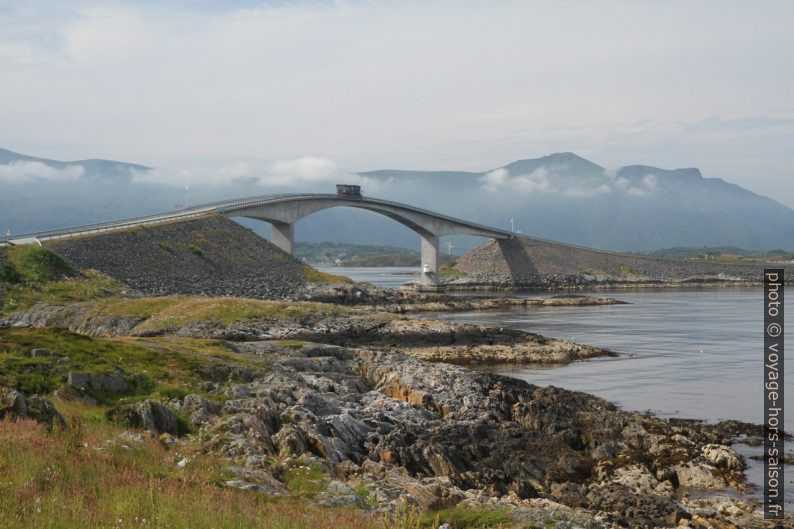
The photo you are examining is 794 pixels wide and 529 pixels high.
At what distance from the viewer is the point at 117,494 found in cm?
1117

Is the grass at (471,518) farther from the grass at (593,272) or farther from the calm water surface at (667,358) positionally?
the grass at (593,272)

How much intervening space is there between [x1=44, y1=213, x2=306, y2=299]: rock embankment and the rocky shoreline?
4110cm

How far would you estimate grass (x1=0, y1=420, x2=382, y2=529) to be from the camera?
398 inches

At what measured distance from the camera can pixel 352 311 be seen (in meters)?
64.2

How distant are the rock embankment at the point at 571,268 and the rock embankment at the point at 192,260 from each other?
56124 mm

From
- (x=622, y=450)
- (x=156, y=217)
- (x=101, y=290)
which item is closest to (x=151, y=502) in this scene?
(x=622, y=450)

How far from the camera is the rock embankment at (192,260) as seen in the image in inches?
2987

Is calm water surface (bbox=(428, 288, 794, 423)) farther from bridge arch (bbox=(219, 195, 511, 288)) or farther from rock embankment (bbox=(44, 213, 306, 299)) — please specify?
bridge arch (bbox=(219, 195, 511, 288))

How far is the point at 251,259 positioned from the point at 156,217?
55.4 feet

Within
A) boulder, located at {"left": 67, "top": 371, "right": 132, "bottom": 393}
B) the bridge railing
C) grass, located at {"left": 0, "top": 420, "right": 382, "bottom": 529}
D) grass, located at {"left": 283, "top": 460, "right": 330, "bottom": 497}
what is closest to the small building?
the bridge railing

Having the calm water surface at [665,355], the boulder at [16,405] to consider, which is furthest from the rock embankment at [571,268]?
the boulder at [16,405]

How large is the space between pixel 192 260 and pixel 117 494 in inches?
2999

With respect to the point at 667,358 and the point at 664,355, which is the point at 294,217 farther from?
the point at 667,358

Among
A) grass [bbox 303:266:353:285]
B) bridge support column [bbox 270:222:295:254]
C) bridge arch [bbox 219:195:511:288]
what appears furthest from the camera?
bridge support column [bbox 270:222:295:254]
